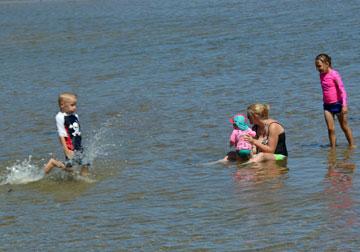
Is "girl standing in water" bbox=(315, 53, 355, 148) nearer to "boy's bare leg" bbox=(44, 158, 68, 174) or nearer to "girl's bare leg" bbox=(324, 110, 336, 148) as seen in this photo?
"girl's bare leg" bbox=(324, 110, 336, 148)

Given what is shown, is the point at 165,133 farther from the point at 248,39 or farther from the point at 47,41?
the point at 47,41

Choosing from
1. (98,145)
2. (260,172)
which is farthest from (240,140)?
(98,145)

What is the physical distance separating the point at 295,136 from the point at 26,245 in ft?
16.9

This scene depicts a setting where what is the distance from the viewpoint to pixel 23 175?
1070 cm

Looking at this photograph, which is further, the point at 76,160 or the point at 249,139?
the point at 249,139

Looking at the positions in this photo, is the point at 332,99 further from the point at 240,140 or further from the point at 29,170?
the point at 29,170

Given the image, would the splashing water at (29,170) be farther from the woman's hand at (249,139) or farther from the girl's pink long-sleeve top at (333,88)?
the girl's pink long-sleeve top at (333,88)

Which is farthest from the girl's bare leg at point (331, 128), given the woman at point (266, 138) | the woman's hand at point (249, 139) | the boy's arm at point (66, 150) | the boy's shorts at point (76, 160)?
the boy's arm at point (66, 150)

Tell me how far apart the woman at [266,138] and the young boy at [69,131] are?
1936mm

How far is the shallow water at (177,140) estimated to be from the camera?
26.2 ft

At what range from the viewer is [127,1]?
41156mm

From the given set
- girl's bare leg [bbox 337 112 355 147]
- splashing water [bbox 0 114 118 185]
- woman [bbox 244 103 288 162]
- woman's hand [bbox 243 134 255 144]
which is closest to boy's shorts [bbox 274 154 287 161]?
woman [bbox 244 103 288 162]

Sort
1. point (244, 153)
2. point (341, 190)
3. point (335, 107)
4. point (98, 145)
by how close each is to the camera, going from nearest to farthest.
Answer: point (341, 190), point (244, 153), point (335, 107), point (98, 145)

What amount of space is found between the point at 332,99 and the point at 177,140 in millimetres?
2219
